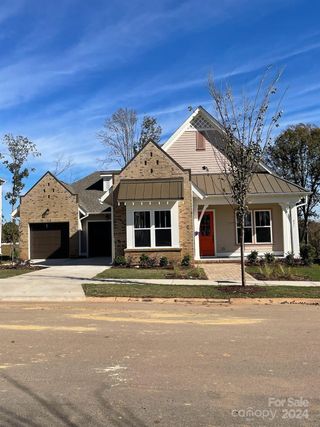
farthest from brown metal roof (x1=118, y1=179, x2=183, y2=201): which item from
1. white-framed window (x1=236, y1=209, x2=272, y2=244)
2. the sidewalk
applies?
the sidewalk

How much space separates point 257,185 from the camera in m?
23.2

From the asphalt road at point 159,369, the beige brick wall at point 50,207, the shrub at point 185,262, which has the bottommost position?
the asphalt road at point 159,369

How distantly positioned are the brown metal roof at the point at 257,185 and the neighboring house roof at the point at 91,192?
8391 mm

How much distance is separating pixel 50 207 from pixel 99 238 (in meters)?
3.88

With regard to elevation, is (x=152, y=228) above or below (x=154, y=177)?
below

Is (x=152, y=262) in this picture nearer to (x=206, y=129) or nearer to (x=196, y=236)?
(x=196, y=236)

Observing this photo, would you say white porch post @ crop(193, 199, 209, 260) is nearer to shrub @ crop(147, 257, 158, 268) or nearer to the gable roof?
shrub @ crop(147, 257, 158, 268)

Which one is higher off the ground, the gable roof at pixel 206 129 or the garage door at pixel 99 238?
the gable roof at pixel 206 129

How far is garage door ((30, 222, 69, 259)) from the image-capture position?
28.8 meters

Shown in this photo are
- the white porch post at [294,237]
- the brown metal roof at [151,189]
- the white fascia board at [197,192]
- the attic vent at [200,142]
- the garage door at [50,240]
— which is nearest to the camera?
the brown metal roof at [151,189]

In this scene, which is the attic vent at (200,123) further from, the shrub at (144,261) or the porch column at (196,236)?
the shrub at (144,261)

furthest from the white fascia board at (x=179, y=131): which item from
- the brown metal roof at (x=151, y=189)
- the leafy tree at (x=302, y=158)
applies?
the leafy tree at (x=302, y=158)

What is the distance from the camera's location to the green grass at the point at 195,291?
12453mm

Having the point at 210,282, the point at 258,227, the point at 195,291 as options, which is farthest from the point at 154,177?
the point at 195,291
